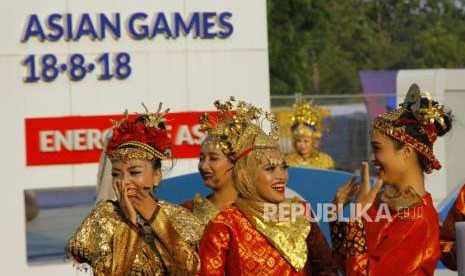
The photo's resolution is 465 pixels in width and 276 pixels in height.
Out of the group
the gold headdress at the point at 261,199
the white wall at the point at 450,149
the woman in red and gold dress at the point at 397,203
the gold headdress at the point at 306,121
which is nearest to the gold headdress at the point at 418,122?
the woman in red and gold dress at the point at 397,203

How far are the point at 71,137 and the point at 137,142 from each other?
5328 mm

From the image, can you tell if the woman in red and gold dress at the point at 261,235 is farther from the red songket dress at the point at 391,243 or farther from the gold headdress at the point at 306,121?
the gold headdress at the point at 306,121

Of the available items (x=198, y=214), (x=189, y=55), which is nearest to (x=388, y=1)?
(x=189, y=55)

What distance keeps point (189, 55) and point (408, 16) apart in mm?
32969

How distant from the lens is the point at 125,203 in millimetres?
6027

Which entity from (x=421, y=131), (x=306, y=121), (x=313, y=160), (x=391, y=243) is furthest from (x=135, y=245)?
(x=306, y=121)

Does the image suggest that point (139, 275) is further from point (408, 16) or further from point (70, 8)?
point (408, 16)

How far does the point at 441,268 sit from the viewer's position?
384 inches

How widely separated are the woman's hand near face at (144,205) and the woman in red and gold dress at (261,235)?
24 centimetres

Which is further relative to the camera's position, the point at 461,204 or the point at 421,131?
the point at 461,204

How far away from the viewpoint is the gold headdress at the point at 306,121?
16.2m

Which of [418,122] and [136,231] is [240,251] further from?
[418,122]

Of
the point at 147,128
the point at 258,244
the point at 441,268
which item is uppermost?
the point at 147,128

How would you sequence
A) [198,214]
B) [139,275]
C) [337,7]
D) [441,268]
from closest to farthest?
[139,275] < [198,214] < [441,268] < [337,7]
